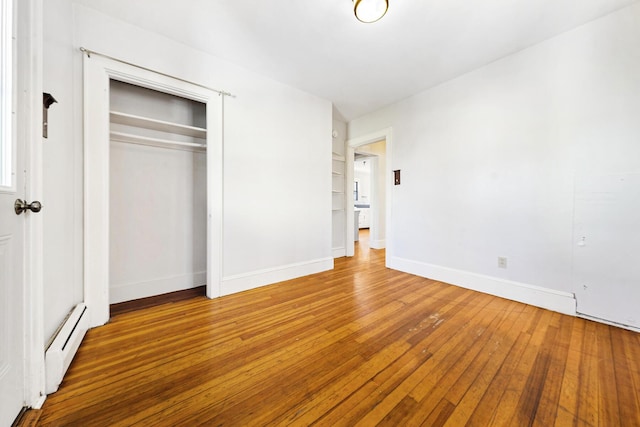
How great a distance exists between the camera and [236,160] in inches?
99.7

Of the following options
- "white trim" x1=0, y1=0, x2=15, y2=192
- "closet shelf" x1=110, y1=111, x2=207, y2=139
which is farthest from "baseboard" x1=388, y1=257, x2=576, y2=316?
"white trim" x1=0, y1=0, x2=15, y2=192

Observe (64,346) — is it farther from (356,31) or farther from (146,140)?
(356,31)

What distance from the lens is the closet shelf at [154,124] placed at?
6.75 ft

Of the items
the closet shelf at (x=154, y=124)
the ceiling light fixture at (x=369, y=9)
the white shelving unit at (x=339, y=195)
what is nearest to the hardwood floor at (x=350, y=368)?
the closet shelf at (x=154, y=124)

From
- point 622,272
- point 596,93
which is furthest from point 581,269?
point 596,93

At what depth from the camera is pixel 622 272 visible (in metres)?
1.81

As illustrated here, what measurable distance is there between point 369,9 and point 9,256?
2.54m

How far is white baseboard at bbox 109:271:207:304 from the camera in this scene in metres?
2.21

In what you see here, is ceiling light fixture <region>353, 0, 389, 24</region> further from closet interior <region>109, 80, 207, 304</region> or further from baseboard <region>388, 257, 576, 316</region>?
baseboard <region>388, 257, 576, 316</region>

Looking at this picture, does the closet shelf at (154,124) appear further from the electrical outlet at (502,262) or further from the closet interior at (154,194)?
the electrical outlet at (502,262)

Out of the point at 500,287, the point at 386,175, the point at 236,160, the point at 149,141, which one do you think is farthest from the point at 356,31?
the point at 500,287

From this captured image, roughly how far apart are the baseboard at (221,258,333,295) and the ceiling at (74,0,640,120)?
8.00 ft

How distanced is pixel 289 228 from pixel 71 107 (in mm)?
2219

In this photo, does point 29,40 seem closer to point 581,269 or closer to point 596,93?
point 596,93
